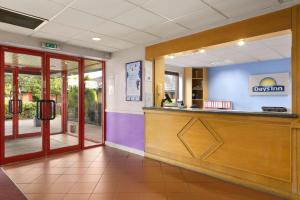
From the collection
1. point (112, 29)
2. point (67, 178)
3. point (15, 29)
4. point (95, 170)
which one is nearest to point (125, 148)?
point (95, 170)

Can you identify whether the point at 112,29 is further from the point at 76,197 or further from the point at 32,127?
the point at 32,127

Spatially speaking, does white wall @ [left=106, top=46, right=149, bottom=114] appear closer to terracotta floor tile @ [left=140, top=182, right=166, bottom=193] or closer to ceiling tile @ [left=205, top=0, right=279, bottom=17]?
terracotta floor tile @ [left=140, top=182, right=166, bottom=193]

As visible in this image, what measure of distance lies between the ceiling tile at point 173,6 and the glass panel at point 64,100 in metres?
3.07

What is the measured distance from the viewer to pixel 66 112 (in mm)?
5504

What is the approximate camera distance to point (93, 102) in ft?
20.1

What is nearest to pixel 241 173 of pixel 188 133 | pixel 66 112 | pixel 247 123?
pixel 247 123

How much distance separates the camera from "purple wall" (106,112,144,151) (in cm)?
482

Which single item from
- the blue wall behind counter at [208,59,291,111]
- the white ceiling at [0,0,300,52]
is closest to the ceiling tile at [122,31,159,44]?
the white ceiling at [0,0,300,52]

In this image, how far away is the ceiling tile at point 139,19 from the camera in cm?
299

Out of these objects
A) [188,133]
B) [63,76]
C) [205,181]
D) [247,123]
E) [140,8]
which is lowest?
[205,181]

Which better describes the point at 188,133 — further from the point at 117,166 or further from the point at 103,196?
the point at 103,196

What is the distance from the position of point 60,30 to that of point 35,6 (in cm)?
97

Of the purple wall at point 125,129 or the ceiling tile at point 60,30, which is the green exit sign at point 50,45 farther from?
the purple wall at point 125,129

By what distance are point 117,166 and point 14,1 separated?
3.14 meters
